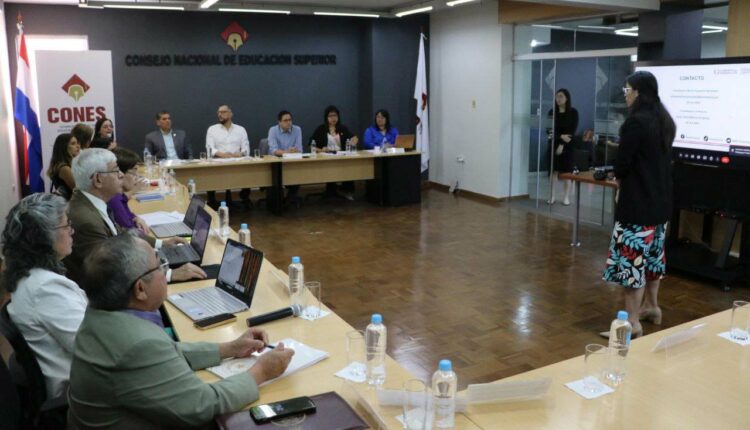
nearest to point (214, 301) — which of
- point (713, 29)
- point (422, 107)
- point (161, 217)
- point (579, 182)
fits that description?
point (161, 217)

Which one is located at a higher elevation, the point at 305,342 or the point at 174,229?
the point at 174,229

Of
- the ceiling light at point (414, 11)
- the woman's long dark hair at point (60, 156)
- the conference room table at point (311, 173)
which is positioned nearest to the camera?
the woman's long dark hair at point (60, 156)

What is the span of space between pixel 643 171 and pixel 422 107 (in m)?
6.67

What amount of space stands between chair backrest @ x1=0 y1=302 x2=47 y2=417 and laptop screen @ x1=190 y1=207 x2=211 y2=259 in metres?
→ 1.33

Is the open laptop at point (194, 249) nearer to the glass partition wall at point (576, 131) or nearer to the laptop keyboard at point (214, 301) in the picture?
the laptop keyboard at point (214, 301)

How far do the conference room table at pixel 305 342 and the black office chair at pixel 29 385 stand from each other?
0.50 metres

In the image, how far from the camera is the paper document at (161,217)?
4.59 metres

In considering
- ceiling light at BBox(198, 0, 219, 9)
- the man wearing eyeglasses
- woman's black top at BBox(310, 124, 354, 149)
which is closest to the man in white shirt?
woman's black top at BBox(310, 124, 354, 149)

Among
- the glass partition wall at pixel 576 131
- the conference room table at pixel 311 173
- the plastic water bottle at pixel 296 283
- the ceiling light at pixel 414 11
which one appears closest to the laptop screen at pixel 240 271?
the plastic water bottle at pixel 296 283

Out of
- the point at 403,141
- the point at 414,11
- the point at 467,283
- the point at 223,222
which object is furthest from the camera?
the point at 414,11

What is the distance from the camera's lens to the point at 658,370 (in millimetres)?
2217

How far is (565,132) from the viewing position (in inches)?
333

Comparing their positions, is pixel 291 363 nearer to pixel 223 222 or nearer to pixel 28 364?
pixel 28 364

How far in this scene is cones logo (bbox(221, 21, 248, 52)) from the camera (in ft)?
31.4
